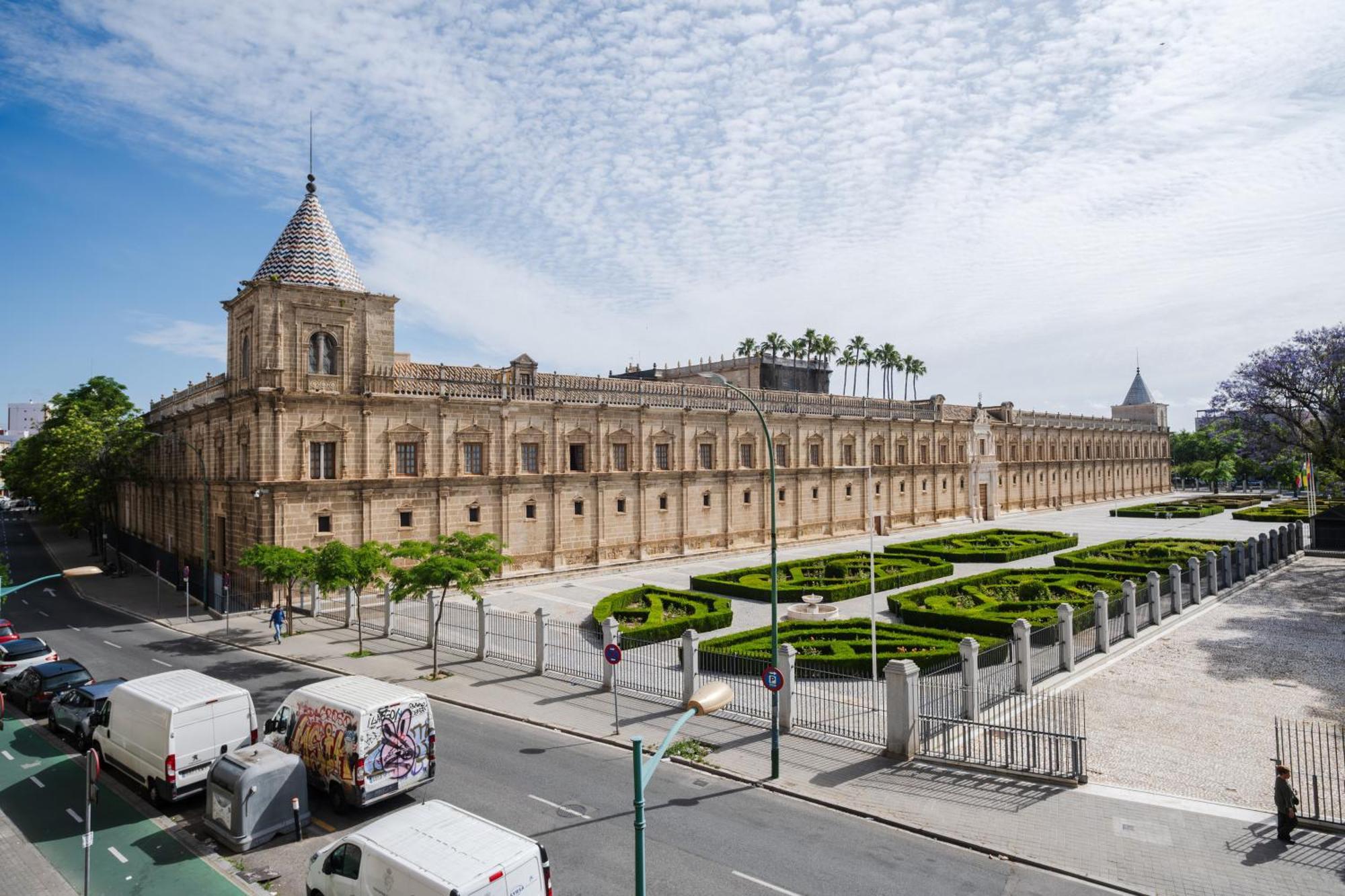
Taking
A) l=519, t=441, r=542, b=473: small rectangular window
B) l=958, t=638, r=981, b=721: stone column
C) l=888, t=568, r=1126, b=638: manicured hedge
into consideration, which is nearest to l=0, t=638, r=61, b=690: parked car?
l=519, t=441, r=542, b=473: small rectangular window

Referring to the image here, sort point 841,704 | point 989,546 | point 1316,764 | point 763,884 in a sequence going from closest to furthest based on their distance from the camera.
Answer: point 763,884 → point 1316,764 → point 841,704 → point 989,546

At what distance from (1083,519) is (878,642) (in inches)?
2521

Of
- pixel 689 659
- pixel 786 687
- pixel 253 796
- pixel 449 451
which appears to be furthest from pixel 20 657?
pixel 786 687

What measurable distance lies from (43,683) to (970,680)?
24878 mm

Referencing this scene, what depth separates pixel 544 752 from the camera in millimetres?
18297

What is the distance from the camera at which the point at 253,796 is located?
13.6 m

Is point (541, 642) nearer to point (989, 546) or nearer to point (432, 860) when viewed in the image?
point (432, 860)

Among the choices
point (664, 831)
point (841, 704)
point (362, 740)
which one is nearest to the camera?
point (664, 831)

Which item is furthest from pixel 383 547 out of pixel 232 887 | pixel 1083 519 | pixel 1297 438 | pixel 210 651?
pixel 1083 519

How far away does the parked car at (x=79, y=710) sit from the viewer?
18.8m

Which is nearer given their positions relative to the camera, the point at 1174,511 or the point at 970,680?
the point at 970,680

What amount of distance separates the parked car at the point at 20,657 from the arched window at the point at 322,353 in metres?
15.7

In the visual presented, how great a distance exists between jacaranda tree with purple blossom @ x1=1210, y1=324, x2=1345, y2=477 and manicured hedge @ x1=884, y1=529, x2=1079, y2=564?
13025 mm

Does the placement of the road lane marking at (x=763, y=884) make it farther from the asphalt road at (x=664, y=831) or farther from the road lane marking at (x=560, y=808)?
the road lane marking at (x=560, y=808)
